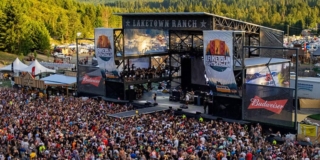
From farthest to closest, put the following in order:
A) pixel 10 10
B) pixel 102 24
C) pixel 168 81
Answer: pixel 102 24, pixel 10 10, pixel 168 81

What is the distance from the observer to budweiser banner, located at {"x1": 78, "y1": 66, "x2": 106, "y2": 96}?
1352 inches

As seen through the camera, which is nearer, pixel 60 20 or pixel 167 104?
pixel 167 104

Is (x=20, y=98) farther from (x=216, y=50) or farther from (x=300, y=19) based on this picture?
(x=300, y=19)

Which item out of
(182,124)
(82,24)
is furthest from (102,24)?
(182,124)

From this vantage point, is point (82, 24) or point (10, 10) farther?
point (82, 24)

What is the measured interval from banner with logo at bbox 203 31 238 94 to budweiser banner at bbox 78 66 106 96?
403 inches

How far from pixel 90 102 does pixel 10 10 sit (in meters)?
42.3

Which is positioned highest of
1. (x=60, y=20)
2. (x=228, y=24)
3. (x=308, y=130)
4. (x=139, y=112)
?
(x=60, y=20)

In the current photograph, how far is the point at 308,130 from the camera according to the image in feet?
68.7

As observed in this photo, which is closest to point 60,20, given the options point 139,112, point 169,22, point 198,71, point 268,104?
point 198,71

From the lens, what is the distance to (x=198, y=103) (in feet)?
100

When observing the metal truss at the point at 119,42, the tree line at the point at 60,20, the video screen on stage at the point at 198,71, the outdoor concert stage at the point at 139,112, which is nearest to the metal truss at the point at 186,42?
the video screen on stage at the point at 198,71

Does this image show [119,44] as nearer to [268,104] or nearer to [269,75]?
[269,75]

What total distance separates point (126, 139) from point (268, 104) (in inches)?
336
